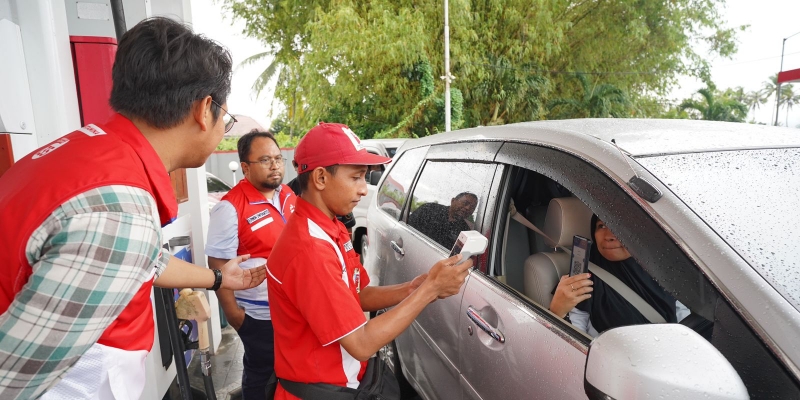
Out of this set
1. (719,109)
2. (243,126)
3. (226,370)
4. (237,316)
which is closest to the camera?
(237,316)

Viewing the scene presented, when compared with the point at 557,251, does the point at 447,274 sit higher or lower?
higher

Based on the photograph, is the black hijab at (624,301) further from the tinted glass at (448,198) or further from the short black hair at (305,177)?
the short black hair at (305,177)

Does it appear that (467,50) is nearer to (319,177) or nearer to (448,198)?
(448,198)

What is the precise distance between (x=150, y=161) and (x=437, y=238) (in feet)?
5.04

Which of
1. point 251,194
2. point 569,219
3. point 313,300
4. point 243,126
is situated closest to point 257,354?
point 251,194

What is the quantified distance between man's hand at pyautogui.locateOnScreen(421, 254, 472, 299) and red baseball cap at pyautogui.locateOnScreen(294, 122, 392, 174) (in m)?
0.39

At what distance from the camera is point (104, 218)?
2.94 feet

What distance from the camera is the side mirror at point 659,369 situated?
35.2 inches

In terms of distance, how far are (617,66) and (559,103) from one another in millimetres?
5542

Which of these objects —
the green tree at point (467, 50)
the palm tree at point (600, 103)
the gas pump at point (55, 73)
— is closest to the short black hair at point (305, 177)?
the gas pump at point (55, 73)

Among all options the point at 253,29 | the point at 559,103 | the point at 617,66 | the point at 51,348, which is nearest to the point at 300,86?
the point at 253,29

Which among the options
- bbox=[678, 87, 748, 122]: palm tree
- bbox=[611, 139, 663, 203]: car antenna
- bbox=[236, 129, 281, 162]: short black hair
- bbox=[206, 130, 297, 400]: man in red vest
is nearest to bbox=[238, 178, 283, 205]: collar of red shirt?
bbox=[206, 130, 297, 400]: man in red vest

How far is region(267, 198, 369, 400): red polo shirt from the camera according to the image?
1378mm

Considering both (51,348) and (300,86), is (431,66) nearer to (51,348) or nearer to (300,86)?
(300,86)
